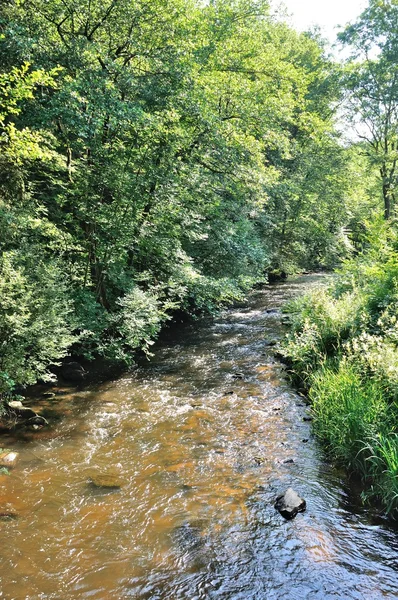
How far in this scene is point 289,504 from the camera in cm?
408

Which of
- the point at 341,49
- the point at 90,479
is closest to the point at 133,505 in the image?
the point at 90,479

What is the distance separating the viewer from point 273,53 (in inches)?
559

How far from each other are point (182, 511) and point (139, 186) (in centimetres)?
738

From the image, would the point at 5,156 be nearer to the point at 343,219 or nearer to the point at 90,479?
the point at 90,479

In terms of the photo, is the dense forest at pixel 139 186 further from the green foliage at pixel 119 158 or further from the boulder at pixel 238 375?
the boulder at pixel 238 375

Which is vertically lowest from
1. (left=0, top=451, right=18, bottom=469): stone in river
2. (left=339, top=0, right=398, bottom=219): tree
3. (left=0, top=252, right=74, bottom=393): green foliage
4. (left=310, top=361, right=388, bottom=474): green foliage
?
(left=0, top=451, right=18, bottom=469): stone in river

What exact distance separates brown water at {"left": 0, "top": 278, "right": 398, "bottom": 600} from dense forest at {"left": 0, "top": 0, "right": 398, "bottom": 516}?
2.91 ft

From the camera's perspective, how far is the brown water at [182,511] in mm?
3199

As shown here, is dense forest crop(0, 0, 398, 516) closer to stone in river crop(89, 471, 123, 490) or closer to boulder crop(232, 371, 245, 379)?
boulder crop(232, 371, 245, 379)

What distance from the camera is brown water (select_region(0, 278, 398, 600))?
320 centimetres

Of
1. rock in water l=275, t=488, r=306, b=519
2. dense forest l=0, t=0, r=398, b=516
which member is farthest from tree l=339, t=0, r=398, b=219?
rock in water l=275, t=488, r=306, b=519

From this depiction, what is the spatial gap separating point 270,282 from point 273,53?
1230 centimetres

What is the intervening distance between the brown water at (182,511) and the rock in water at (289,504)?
0.08 meters

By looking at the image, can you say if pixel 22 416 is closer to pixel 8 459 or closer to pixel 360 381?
pixel 8 459
